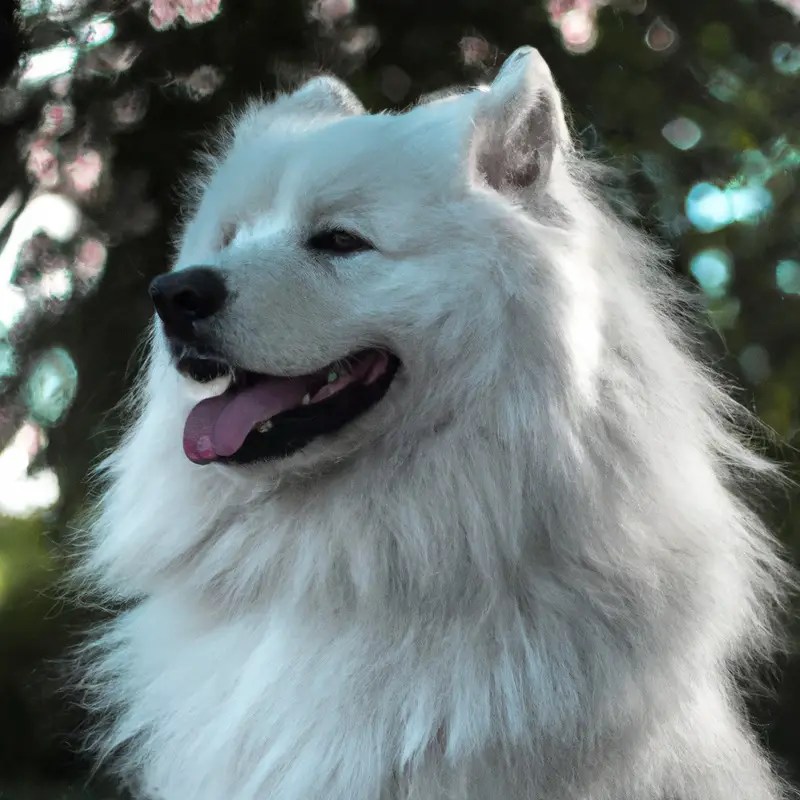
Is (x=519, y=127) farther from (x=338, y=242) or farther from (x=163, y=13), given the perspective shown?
(x=163, y=13)

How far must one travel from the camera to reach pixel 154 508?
1744 mm

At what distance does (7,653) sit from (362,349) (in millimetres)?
2048

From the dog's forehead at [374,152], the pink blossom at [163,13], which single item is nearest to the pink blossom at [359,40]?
the pink blossom at [163,13]

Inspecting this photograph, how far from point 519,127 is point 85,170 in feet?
5.32

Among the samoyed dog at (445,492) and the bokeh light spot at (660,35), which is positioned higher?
the bokeh light spot at (660,35)

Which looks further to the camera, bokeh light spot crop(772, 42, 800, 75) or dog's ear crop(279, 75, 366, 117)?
A: bokeh light spot crop(772, 42, 800, 75)

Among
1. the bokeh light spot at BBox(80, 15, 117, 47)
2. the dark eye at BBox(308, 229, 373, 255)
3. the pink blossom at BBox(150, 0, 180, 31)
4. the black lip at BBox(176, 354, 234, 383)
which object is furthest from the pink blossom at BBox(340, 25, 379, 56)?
the black lip at BBox(176, 354, 234, 383)

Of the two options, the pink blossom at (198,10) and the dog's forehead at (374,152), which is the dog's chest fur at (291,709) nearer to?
the dog's forehead at (374,152)

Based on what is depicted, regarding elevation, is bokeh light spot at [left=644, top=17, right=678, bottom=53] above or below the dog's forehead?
above

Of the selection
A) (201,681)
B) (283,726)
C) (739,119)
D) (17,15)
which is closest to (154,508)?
(201,681)

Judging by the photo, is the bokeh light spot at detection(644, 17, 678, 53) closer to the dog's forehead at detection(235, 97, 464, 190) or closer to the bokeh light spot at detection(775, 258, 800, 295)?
the bokeh light spot at detection(775, 258, 800, 295)

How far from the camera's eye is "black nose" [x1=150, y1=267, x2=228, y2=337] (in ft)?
4.66

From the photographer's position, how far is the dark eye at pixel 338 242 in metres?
1.52

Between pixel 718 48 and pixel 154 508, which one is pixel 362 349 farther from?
pixel 718 48
